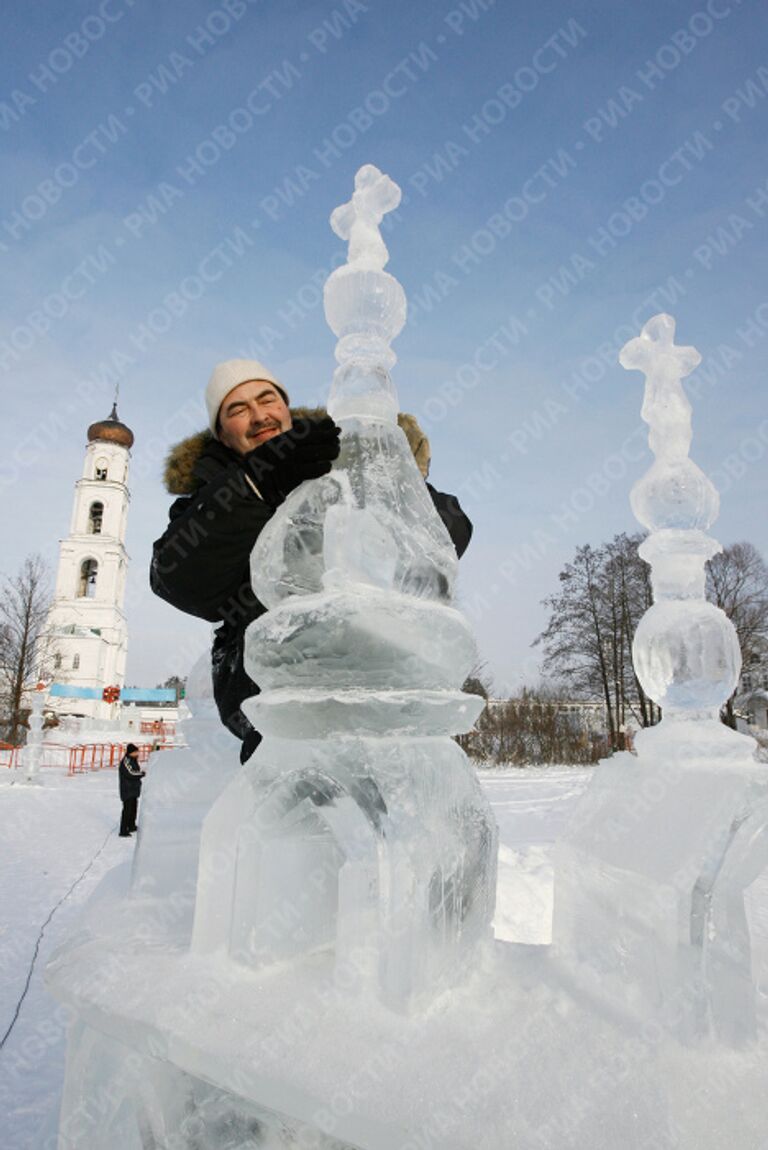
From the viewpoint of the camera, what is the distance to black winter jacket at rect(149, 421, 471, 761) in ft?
4.36

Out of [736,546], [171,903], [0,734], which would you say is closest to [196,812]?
[171,903]

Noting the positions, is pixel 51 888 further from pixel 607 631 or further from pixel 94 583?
pixel 94 583

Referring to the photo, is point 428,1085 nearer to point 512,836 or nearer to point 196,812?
point 196,812

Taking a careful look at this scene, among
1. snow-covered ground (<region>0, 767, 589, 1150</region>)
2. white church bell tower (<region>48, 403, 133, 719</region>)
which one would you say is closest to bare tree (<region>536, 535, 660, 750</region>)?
snow-covered ground (<region>0, 767, 589, 1150</region>)

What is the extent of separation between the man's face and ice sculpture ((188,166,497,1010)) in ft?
2.79

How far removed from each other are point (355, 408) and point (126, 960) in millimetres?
960

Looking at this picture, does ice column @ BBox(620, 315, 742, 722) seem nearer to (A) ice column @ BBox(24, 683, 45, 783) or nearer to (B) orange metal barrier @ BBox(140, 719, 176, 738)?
(A) ice column @ BBox(24, 683, 45, 783)

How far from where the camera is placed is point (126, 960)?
993 mm

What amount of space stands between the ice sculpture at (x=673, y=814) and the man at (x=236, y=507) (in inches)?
22.3

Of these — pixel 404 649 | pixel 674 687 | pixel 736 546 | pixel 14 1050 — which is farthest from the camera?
pixel 736 546

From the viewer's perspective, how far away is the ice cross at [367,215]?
47.3 inches

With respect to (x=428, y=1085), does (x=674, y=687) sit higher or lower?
higher

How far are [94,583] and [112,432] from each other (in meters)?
13.1

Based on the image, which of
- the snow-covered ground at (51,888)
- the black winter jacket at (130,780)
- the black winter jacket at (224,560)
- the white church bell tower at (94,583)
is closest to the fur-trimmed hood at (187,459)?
the black winter jacket at (224,560)
